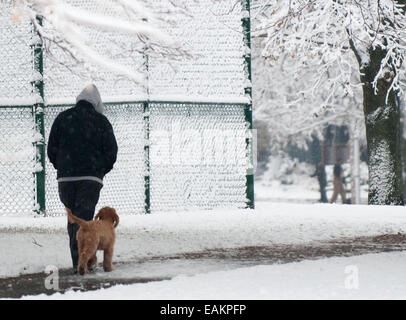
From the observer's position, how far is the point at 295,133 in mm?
34719

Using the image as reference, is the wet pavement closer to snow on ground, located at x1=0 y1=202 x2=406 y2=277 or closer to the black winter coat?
snow on ground, located at x1=0 y1=202 x2=406 y2=277

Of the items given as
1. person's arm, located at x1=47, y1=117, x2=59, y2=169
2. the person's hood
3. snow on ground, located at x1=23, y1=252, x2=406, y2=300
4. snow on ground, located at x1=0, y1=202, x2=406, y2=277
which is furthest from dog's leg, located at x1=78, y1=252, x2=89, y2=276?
the person's hood

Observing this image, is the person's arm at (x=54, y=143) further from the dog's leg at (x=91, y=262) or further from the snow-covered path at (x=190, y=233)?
the snow-covered path at (x=190, y=233)

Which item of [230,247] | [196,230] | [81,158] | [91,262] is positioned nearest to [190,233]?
[196,230]

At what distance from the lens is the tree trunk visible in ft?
54.7

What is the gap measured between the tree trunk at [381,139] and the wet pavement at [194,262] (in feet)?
16.8

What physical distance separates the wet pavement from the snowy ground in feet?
0.15

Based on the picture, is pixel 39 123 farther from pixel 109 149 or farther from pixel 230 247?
pixel 109 149

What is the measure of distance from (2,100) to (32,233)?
337 cm

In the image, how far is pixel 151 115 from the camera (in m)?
14.7

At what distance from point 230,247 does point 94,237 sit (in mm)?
2883

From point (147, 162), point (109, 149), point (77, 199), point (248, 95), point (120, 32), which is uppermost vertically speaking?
point (120, 32)

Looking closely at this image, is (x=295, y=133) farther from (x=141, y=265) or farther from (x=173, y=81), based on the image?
(x=141, y=265)
